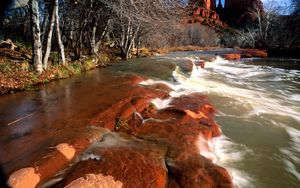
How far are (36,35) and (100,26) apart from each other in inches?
441

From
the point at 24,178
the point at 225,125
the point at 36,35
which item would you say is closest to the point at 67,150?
the point at 24,178

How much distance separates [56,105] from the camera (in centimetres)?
779

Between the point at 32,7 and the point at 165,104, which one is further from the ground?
the point at 32,7

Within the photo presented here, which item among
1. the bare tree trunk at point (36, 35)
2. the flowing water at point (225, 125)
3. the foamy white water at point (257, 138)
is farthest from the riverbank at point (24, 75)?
the foamy white water at point (257, 138)

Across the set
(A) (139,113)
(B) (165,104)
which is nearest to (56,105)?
(A) (139,113)

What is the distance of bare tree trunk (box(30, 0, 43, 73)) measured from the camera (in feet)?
36.1

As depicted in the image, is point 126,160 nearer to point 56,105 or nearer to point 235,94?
point 56,105

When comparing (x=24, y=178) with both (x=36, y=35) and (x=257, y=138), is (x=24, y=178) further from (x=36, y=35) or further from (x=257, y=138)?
(x=36, y=35)

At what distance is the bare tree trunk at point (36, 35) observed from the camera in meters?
11.0

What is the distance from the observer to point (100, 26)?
22.1 m

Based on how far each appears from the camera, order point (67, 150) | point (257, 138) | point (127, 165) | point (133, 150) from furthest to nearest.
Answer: point (257, 138)
point (133, 150)
point (67, 150)
point (127, 165)

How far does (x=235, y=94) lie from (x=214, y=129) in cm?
479

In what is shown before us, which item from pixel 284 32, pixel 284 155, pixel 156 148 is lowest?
pixel 284 155

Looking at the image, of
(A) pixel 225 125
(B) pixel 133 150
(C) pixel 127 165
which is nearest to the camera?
(C) pixel 127 165
